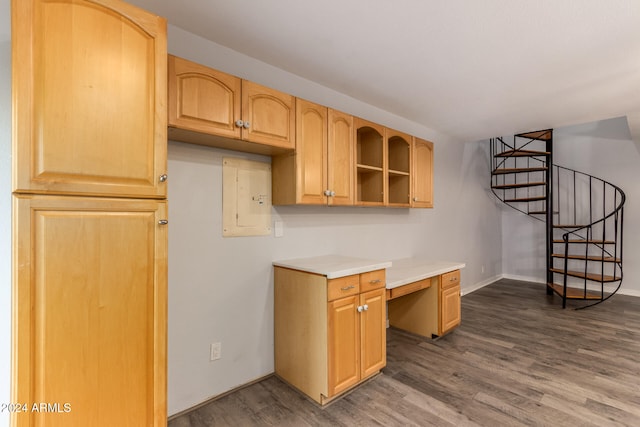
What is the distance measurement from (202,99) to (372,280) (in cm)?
170

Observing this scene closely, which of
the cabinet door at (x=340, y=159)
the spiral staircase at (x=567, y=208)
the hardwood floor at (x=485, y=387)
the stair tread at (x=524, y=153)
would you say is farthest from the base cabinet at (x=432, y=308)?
the stair tread at (x=524, y=153)

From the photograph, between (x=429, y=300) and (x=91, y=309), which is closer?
(x=91, y=309)

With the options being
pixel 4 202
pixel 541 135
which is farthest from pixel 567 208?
pixel 4 202

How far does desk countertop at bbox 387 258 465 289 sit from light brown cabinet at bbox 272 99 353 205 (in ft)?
2.65

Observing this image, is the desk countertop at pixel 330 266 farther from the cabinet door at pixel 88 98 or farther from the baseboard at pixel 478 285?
the baseboard at pixel 478 285

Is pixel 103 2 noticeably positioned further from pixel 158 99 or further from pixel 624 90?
pixel 624 90

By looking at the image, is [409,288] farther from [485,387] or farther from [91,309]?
[91,309]

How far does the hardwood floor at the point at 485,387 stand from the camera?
6.27 ft

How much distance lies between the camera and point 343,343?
211cm

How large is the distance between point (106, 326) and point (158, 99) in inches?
37.3

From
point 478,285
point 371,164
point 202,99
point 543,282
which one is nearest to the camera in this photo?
point 202,99

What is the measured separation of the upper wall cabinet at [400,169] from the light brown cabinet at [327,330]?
3.75ft

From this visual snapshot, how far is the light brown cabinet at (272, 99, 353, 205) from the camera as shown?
2.23 m

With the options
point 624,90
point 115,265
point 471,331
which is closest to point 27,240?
point 115,265
